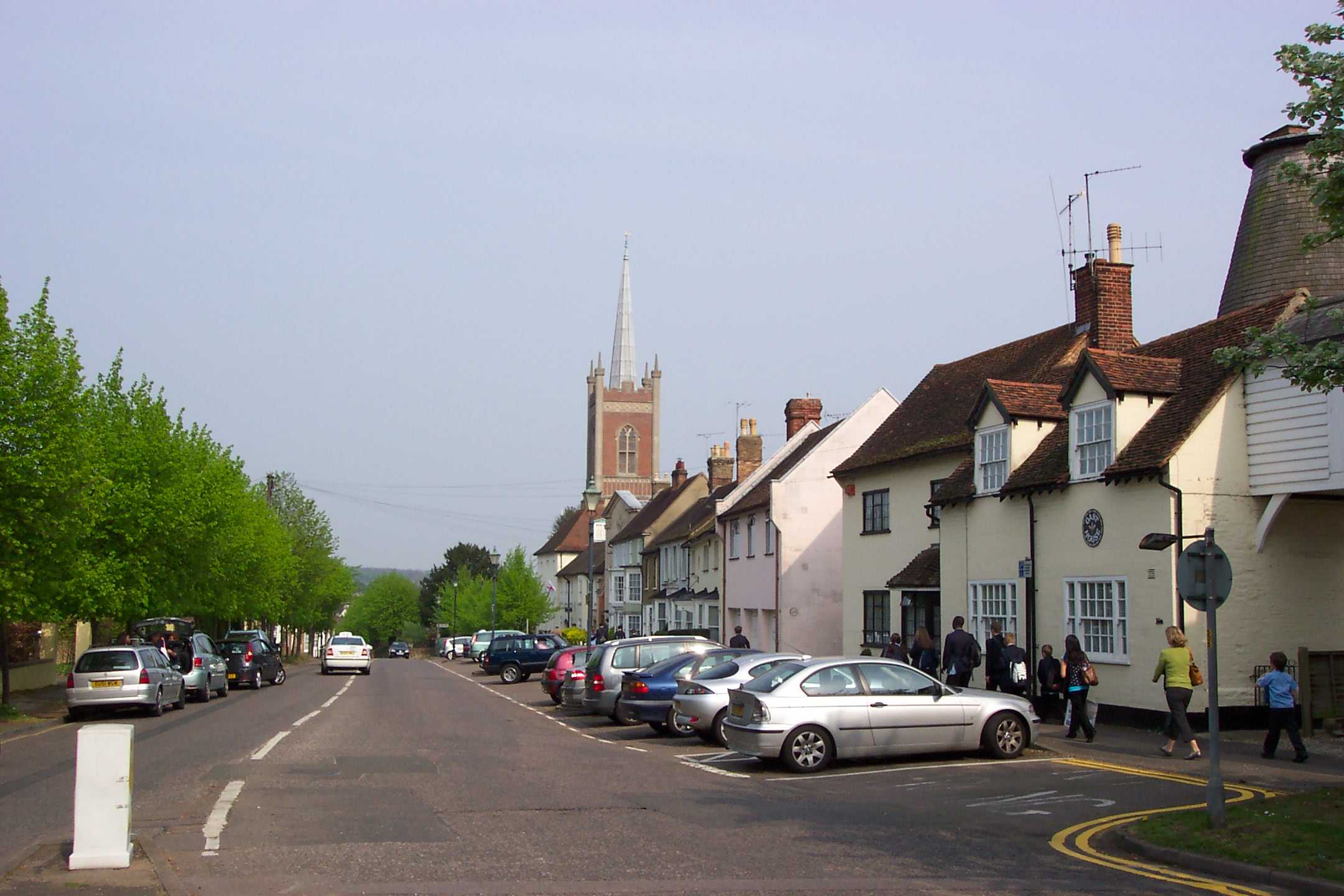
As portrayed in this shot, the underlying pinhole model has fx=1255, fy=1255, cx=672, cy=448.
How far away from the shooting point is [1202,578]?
11.0 m

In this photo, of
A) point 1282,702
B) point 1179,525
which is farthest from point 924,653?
point 1282,702

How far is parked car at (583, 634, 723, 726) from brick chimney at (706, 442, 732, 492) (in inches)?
1292

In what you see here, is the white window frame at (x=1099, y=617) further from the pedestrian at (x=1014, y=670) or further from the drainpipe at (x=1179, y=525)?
the drainpipe at (x=1179, y=525)

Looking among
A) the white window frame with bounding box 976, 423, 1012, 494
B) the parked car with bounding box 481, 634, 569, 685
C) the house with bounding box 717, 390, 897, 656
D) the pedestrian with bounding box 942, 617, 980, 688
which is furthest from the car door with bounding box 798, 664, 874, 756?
the parked car with bounding box 481, 634, 569, 685

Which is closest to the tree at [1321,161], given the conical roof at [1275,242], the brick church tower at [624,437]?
the conical roof at [1275,242]

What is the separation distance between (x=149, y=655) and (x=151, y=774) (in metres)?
12.4

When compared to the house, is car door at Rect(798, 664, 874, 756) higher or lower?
lower

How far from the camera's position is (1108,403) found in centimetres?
2103

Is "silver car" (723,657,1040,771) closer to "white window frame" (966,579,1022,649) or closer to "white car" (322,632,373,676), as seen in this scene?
"white window frame" (966,579,1022,649)

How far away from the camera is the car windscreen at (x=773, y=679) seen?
1612 cm

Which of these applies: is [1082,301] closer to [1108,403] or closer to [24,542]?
[1108,403]

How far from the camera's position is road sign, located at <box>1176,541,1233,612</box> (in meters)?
10.9

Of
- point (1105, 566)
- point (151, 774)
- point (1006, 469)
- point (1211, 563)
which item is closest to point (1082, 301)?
point (1006, 469)

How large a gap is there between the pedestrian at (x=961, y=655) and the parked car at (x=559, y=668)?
10.3 meters
